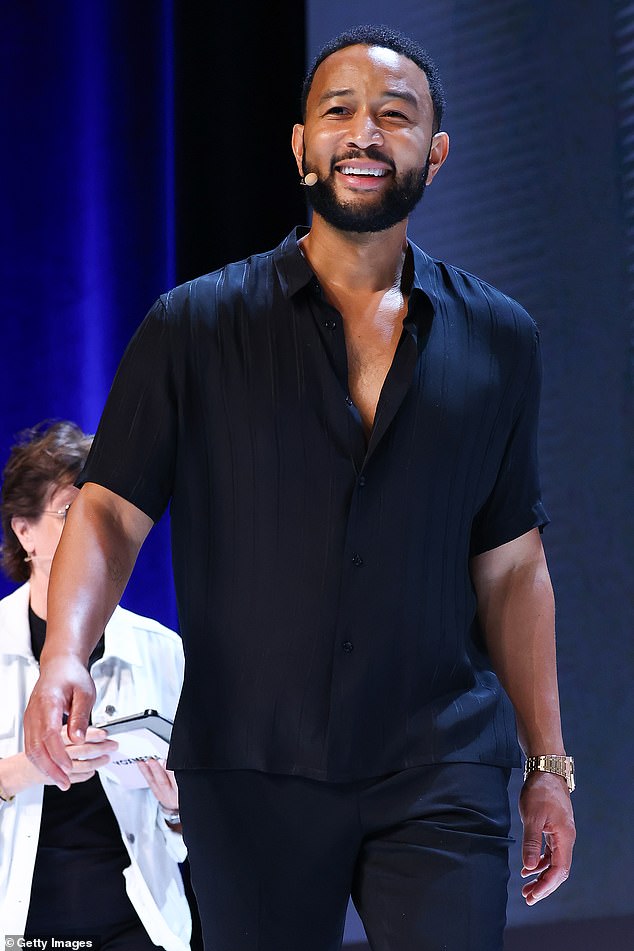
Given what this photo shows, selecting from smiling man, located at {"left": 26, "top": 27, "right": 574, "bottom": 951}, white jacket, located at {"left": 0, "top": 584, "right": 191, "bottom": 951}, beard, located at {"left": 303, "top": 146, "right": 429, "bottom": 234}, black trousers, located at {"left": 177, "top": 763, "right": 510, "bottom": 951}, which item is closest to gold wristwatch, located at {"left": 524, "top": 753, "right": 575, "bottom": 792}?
smiling man, located at {"left": 26, "top": 27, "right": 574, "bottom": 951}

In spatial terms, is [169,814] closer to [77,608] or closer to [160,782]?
[160,782]

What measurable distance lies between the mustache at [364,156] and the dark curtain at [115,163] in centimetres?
168

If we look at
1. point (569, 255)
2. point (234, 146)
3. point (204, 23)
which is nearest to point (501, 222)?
point (569, 255)

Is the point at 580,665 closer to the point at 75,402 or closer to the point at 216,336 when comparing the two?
the point at 75,402

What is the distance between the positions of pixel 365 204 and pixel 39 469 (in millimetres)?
1455

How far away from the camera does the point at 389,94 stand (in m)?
1.69

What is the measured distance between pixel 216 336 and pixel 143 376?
10 centimetres

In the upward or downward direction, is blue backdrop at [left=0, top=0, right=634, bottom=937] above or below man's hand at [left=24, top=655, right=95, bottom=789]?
above

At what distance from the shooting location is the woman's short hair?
2.91 meters

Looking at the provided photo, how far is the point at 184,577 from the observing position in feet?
5.26

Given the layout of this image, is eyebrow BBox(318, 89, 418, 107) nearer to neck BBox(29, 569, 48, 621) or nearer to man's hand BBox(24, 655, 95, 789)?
man's hand BBox(24, 655, 95, 789)

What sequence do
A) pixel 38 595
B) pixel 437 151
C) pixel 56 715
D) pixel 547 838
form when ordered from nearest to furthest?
pixel 56 715, pixel 547 838, pixel 437 151, pixel 38 595

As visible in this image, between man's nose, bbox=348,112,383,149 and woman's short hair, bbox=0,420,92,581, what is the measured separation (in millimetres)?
1435

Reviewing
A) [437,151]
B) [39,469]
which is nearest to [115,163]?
[39,469]
